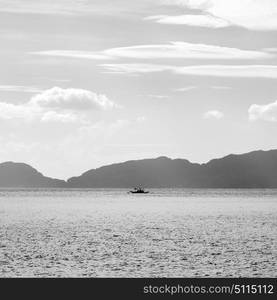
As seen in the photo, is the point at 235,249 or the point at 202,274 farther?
the point at 235,249

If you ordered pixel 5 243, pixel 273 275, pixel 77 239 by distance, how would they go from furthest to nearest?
pixel 77 239, pixel 5 243, pixel 273 275

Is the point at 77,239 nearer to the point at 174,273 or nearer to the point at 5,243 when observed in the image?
the point at 5,243

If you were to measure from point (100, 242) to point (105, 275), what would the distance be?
26.2 m

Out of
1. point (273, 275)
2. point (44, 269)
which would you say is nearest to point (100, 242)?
point (44, 269)

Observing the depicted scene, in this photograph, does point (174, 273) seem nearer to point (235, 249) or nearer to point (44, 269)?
point (44, 269)

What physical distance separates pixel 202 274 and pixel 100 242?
27.3 metres

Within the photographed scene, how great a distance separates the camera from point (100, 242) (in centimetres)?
7875

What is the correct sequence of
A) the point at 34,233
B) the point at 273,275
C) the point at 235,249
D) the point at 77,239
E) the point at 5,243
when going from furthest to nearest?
the point at 34,233
the point at 77,239
the point at 5,243
the point at 235,249
the point at 273,275
